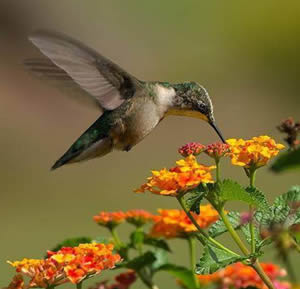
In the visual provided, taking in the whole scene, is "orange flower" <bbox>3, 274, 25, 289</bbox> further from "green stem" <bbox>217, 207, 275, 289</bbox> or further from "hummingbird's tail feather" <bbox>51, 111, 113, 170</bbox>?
"hummingbird's tail feather" <bbox>51, 111, 113, 170</bbox>

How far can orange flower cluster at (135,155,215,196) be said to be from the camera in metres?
1.79

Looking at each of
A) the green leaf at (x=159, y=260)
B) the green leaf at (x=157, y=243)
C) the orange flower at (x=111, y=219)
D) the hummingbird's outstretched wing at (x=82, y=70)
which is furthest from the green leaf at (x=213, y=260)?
the hummingbird's outstretched wing at (x=82, y=70)

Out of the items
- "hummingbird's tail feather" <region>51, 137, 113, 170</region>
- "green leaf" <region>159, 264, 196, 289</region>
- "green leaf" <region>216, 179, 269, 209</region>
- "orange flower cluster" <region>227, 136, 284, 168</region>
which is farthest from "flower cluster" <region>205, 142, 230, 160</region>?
"hummingbird's tail feather" <region>51, 137, 113, 170</region>

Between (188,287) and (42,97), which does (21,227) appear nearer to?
(42,97)

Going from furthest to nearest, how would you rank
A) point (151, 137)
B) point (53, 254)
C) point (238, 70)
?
point (238, 70) < point (151, 137) < point (53, 254)

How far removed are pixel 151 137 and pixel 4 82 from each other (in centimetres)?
253

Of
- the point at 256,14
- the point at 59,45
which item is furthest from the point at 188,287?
the point at 256,14

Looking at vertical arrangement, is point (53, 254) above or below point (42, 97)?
above

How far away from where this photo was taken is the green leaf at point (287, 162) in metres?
1.24

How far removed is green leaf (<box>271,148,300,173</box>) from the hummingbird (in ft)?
3.90

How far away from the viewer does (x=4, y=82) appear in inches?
504

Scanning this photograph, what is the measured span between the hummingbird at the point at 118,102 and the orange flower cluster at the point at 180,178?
60 cm

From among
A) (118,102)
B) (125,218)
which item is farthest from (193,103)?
(125,218)

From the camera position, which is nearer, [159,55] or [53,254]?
[53,254]
